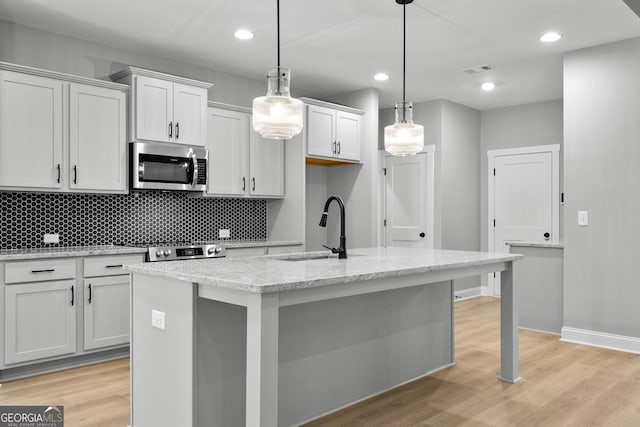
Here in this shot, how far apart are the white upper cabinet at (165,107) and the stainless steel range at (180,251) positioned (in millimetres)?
962

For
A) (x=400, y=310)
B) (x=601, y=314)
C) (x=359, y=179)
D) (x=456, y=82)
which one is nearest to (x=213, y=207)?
(x=359, y=179)

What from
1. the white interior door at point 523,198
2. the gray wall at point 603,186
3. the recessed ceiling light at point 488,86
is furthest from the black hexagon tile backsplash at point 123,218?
the white interior door at point 523,198

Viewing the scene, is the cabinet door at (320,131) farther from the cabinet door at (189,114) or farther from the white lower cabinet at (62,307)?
the white lower cabinet at (62,307)

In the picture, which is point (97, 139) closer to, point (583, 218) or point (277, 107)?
point (277, 107)

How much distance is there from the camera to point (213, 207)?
5.30m

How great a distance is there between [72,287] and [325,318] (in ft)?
6.79

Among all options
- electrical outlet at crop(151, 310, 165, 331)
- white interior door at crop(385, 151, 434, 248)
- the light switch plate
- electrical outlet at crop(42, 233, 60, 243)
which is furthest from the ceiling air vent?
electrical outlet at crop(42, 233, 60, 243)

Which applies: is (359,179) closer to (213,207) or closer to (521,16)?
(213,207)

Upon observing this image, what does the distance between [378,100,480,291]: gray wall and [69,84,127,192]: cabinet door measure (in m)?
3.93

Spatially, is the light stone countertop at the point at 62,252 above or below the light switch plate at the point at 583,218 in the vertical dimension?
below

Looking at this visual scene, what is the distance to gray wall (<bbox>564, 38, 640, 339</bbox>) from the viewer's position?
424 cm

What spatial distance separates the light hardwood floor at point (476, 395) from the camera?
9.28 ft

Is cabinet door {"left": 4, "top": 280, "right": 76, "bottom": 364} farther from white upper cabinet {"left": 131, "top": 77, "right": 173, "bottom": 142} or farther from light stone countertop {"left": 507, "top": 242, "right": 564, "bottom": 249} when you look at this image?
light stone countertop {"left": 507, "top": 242, "right": 564, "bottom": 249}

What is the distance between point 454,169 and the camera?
6.73m
